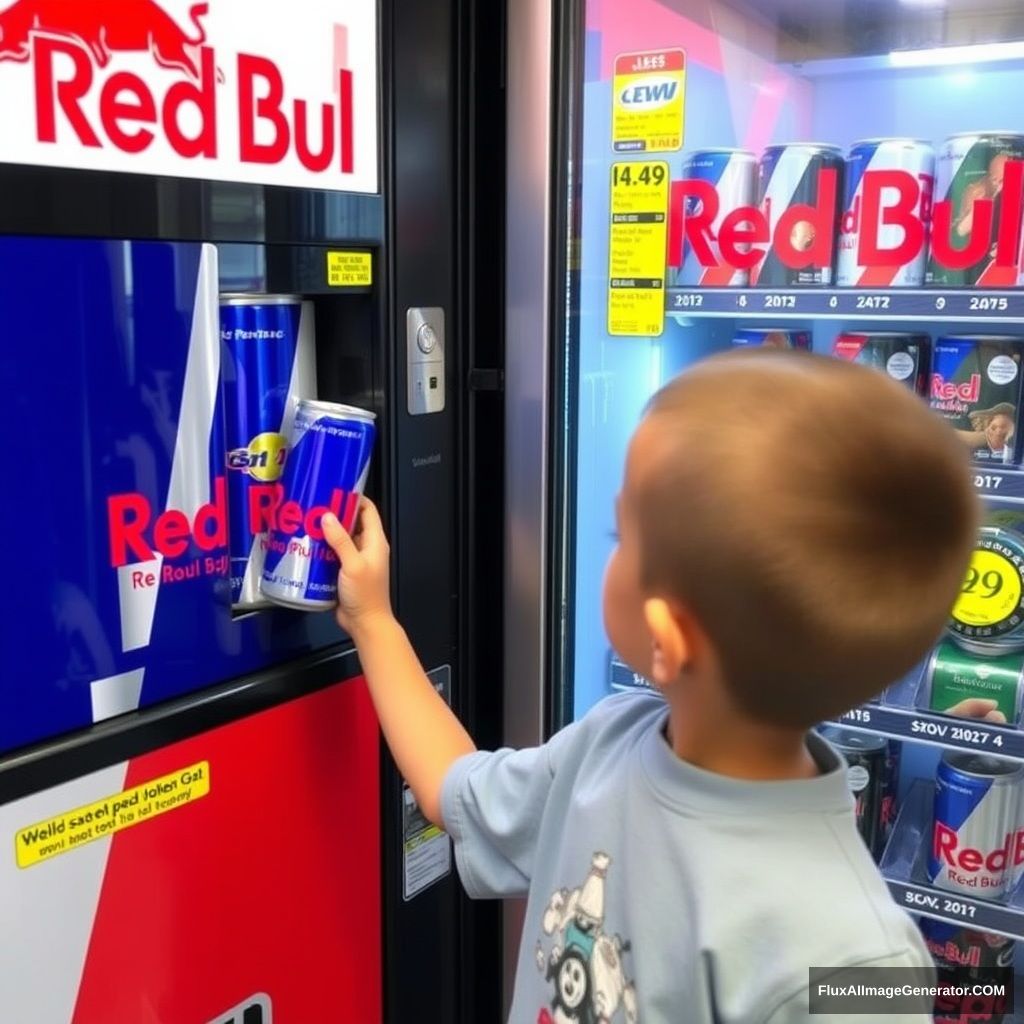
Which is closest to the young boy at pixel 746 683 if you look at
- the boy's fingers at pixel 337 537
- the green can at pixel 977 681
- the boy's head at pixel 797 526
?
the boy's head at pixel 797 526

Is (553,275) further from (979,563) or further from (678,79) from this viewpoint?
(979,563)

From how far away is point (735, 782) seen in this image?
2.83 feet

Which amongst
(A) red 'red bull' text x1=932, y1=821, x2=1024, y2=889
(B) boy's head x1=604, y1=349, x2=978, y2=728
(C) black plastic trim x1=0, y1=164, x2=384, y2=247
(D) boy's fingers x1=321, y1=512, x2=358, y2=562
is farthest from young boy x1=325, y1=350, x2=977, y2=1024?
(A) red 'red bull' text x1=932, y1=821, x2=1024, y2=889

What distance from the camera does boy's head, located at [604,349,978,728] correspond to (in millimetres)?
739

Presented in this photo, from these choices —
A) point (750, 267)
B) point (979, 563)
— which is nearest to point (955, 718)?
point (979, 563)

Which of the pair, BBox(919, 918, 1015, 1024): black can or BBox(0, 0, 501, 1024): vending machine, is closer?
BBox(0, 0, 501, 1024): vending machine

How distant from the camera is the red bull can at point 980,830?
1502mm

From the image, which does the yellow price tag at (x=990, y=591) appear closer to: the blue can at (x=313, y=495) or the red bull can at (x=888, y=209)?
the red bull can at (x=888, y=209)

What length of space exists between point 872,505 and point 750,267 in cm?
83

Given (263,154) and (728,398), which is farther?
(263,154)

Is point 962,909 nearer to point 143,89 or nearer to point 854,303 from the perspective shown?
point 854,303

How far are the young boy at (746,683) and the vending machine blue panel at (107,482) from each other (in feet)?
1.28

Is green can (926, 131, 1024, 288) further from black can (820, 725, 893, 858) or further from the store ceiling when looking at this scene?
black can (820, 725, 893, 858)

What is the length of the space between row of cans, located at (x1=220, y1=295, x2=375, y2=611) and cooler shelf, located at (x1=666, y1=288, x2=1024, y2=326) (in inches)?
19.5
